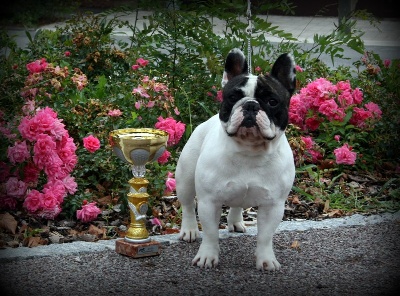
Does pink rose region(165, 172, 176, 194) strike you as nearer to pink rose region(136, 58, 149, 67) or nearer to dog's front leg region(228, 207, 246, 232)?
dog's front leg region(228, 207, 246, 232)

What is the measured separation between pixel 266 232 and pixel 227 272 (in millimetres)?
308

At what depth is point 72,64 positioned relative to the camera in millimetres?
7031

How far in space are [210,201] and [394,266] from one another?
1135 mm

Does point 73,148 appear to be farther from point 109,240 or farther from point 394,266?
point 394,266

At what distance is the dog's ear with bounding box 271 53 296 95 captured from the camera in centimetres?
413

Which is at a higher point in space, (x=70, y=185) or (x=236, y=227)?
(x=70, y=185)

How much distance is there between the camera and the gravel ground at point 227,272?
3902 mm

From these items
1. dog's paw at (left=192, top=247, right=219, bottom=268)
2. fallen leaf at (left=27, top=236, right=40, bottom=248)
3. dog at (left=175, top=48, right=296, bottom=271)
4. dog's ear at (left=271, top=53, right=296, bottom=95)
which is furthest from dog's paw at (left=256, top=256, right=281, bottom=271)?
fallen leaf at (left=27, top=236, right=40, bottom=248)

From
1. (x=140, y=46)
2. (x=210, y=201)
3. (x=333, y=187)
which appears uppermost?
(x=140, y=46)

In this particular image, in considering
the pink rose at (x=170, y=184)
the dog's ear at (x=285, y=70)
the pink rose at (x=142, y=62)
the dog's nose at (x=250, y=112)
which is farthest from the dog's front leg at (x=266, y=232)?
the pink rose at (x=142, y=62)

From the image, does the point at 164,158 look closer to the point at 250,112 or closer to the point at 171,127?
the point at 171,127

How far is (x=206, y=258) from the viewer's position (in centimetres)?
426

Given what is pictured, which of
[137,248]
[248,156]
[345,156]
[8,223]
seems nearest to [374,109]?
[345,156]

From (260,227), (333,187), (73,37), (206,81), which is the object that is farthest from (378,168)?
(73,37)
